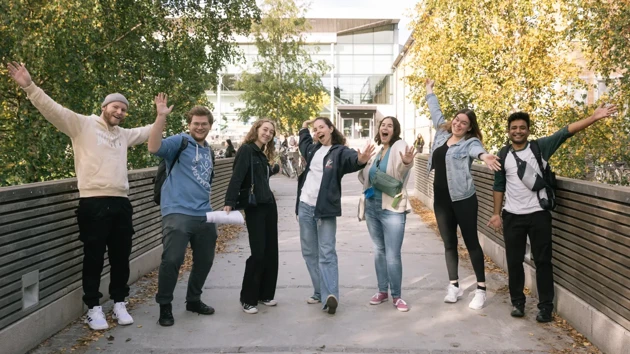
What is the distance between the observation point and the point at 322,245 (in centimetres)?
563

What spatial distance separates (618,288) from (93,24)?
29.4 ft

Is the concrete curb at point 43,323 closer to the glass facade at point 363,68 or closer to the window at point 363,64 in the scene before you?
the glass facade at point 363,68

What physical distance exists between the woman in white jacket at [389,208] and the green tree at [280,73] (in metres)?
25.9

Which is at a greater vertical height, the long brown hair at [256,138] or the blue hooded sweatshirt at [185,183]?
the long brown hair at [256,138]

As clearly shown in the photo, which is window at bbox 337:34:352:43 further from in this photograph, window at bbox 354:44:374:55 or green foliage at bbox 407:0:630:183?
green foliage at bbox 407:0:630:183

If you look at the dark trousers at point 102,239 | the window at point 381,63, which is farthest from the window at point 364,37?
the dark trousers at point 102,239

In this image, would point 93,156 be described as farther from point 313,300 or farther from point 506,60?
point 506,60

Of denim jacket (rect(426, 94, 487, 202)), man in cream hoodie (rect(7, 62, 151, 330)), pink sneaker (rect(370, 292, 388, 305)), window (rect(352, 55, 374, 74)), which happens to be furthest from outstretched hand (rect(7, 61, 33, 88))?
window (rect(352, 55, 374, 74))

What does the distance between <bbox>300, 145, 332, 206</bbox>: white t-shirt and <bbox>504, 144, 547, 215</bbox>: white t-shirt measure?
167cm

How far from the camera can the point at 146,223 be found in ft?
23.8

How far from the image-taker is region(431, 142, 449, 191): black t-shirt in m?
5.88

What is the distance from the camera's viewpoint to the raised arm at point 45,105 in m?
4.43

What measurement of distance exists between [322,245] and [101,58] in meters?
7.53

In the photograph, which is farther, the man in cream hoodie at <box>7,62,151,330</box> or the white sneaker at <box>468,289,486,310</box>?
the white sneaker at <box>468,289,486,310</box>
